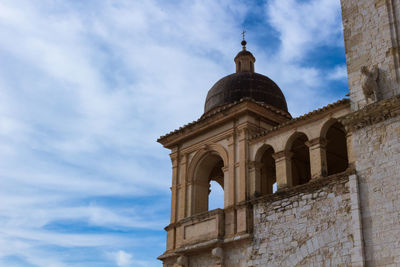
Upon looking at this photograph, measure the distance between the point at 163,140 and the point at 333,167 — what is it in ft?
19.3

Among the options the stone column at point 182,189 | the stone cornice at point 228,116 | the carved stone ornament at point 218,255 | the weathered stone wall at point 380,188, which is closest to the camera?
the weathered stone wall at point 380,188

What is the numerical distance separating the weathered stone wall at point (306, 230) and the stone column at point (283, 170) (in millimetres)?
569

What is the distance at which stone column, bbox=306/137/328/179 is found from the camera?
1455 centimetres

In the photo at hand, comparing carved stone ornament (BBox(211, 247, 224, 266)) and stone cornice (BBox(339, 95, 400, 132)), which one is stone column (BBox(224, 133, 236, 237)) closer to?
carved stone ornament (BBox(211, 247, 224, 266))

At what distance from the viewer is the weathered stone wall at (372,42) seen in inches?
530

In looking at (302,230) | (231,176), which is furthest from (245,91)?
(302,230)

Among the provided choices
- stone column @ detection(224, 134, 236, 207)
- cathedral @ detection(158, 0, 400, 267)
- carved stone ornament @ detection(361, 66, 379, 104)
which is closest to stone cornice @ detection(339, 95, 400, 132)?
cathedral @ detection(158, 0, 400, 267)

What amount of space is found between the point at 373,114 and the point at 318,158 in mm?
2125

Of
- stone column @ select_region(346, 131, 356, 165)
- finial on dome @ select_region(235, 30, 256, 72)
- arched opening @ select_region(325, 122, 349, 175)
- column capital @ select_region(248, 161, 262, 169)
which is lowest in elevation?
stone column @ select_region(346, 131, 356, 165)

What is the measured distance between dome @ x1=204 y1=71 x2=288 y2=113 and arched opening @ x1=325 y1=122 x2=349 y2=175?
252 centimetres

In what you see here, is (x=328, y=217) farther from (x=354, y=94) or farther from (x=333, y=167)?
(x=333, y=167)

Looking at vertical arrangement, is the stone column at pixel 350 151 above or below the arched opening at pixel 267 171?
below

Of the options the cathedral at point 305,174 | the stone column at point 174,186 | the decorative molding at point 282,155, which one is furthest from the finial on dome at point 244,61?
the decorative molding at point 282,155

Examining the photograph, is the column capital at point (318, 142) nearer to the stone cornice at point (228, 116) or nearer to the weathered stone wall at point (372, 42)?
the weathered stone wall at point (372, 42)
